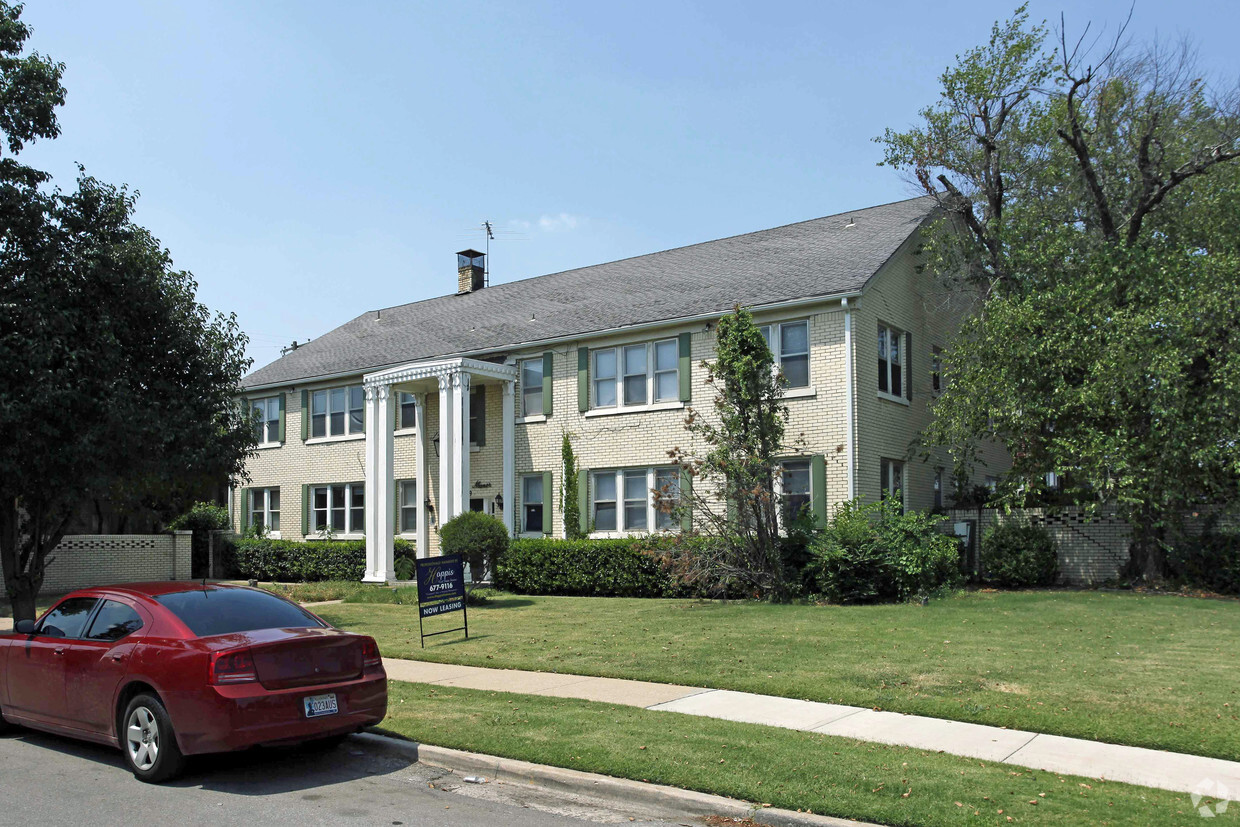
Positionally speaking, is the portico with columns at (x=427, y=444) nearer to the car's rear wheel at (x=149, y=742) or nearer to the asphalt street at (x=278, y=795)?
the asphalt street at (x=278, y=795)

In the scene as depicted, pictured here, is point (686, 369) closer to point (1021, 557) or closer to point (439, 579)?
point (1021, 557)

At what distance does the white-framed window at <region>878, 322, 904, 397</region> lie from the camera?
20.8 meters

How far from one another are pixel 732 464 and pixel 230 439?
8.42 meters

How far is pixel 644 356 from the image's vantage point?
2214cm

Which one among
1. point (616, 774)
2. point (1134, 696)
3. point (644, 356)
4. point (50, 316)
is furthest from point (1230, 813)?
point (644, 356)

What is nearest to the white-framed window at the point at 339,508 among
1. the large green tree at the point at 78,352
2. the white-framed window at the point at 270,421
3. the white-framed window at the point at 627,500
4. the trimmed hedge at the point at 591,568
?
the white-framed window at the point at 270,421

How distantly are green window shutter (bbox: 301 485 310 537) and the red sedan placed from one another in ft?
67.7

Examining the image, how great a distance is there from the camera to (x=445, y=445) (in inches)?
915

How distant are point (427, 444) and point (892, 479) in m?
11.8

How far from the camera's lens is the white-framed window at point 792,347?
20.0 meters

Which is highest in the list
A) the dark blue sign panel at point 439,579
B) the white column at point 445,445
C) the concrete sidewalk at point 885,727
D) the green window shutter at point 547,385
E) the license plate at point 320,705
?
the green window shutter at point 547,385

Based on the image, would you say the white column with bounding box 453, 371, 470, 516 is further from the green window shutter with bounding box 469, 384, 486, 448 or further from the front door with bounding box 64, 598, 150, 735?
the front door with bounding box 64, 598, 150, 735

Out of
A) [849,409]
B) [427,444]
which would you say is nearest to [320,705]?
[849,409]

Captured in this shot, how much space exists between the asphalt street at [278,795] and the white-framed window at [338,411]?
19999 millimetres
